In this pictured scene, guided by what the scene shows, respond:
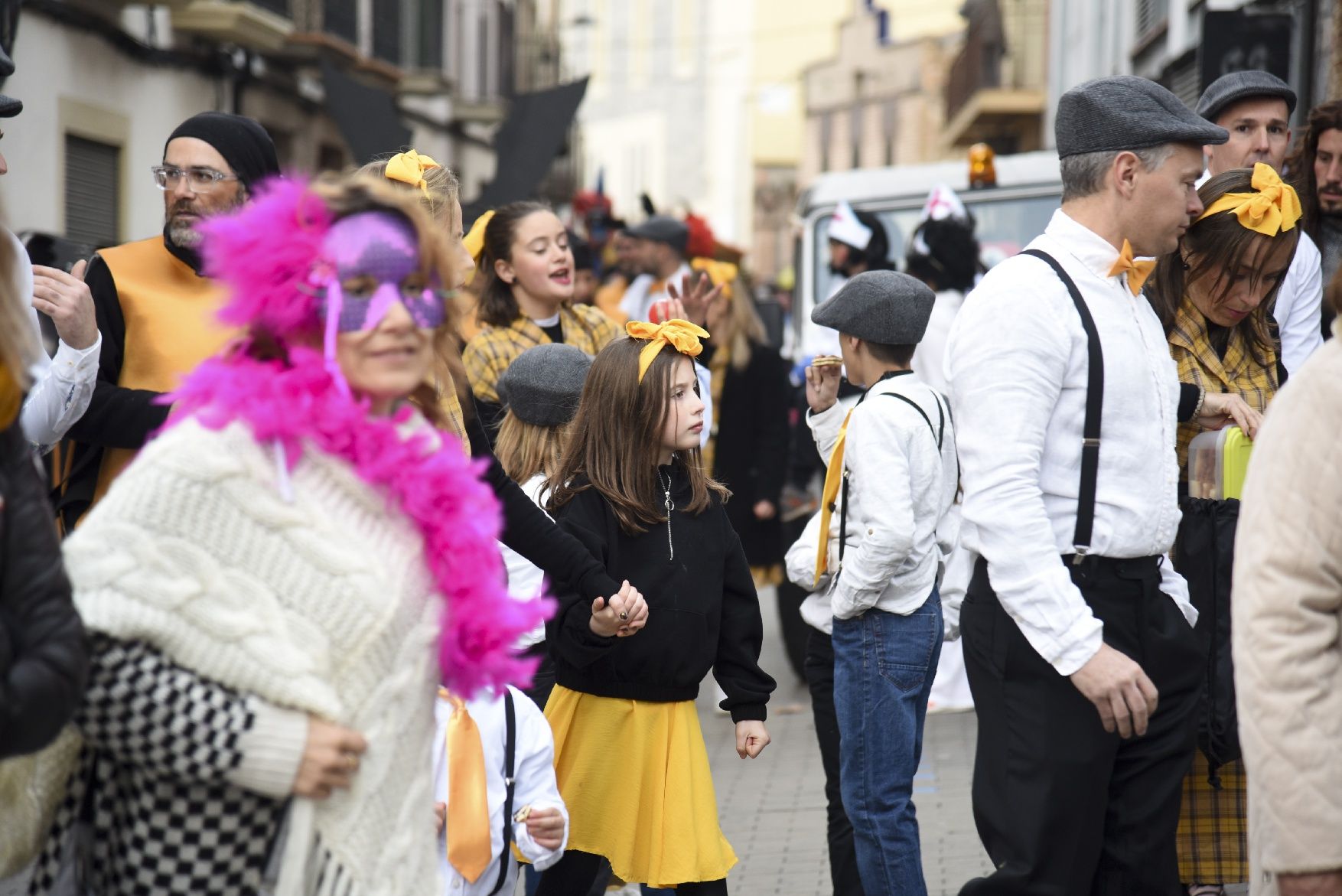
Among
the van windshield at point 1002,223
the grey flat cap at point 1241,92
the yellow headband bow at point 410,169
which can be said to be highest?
the grey flat cap at point 1241,92

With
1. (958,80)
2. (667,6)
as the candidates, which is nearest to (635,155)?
(667,6)

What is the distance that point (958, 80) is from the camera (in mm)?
29766

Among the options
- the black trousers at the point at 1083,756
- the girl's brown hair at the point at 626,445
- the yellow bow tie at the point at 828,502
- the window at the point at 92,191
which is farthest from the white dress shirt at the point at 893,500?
the window at the point at 92,191

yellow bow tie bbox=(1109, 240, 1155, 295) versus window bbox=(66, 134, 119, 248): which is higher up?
window bbox=(66, 134, 119, 248)

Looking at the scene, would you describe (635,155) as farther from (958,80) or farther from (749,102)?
(958,80)

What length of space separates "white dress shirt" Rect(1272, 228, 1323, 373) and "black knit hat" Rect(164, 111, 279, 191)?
9.16 ft

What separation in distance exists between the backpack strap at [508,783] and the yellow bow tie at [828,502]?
1.39 m

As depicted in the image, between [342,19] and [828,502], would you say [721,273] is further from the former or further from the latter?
[342,19]

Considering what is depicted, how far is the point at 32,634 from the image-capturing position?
2.27m

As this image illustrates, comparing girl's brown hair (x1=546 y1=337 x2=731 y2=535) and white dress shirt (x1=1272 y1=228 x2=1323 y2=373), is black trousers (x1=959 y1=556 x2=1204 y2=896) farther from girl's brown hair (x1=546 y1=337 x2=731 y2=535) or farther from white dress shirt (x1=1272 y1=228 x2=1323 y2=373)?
white dress shirt (x1=1272 y1=228 x2=1323 y2=373)

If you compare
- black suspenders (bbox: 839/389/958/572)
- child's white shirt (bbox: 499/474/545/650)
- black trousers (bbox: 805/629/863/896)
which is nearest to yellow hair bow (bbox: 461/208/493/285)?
child's white shirt (bbox: 499/474/545/650)

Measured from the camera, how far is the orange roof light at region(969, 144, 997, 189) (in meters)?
9.57

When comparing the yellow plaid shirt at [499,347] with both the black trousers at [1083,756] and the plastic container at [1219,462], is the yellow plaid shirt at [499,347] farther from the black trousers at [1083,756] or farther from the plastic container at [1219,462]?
the black trousers at [1083,756]

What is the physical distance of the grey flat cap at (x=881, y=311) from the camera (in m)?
5.00
